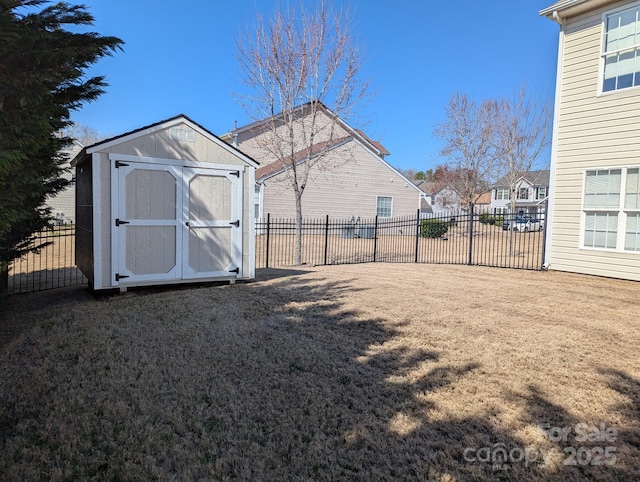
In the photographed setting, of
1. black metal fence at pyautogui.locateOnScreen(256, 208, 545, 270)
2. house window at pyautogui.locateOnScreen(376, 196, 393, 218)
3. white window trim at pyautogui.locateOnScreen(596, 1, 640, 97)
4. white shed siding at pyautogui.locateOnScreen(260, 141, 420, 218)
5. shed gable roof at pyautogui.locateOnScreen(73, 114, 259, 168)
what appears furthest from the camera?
house window at pyautogui.locateOnScreen(376, 196, 393, 218)

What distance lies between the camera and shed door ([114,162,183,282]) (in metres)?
6.28

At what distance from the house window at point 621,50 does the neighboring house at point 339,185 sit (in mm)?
13479

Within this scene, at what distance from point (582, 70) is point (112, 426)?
10997 mm

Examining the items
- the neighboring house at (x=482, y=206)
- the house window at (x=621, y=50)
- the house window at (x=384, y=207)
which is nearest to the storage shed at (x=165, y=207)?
the house window at (x=621, y=50)

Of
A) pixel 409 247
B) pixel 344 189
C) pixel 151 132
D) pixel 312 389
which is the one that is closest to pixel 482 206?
Answer: pixel 344 189

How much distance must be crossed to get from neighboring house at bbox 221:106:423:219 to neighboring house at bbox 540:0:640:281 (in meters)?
12.8

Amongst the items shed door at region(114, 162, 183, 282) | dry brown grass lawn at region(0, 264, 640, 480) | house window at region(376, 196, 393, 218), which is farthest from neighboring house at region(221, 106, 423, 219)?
dry brown grass lawn at region(0, 264, 640, 480)

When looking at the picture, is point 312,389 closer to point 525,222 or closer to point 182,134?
point 182,134

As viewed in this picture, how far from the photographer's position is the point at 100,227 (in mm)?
6152

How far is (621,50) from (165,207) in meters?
9.67

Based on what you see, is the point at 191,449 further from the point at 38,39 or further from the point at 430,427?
the point at 38,39

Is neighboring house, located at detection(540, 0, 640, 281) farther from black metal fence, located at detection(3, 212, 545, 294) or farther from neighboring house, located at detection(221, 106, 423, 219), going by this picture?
neighboring house, located at detection(221, 106, 423, 219)

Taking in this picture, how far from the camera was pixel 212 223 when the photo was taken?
6988mm

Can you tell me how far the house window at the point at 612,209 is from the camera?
824 cm
